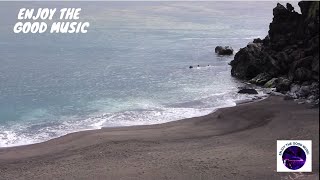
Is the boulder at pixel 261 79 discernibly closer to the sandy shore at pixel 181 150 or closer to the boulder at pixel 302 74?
the boulder at pixel 302 74

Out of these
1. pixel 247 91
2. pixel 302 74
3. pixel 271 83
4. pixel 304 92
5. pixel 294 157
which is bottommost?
pixel 294 157

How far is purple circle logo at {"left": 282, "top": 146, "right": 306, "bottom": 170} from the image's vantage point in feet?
94.6

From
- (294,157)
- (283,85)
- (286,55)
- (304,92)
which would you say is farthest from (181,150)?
(286,55)

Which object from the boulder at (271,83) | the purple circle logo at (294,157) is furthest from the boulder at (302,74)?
the purple circle logo at (294,157)

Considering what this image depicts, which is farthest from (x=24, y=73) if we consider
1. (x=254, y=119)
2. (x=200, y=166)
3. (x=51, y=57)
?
(x=200, y=166)

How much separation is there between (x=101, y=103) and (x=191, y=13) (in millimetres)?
105514

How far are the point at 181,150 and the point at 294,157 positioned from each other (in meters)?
15.8

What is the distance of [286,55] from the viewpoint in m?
67.1

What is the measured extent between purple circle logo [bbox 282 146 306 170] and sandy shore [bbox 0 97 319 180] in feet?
15.2

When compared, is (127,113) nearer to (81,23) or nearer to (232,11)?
(81,23)

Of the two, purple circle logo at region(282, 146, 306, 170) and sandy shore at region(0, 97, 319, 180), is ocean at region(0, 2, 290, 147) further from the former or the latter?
purple circle logo at region(282, 146, 306, 170)

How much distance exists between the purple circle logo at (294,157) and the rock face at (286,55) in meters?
25.9

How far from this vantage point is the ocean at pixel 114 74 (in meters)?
57.3

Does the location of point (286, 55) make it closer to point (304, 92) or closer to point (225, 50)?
point (304, 92)
